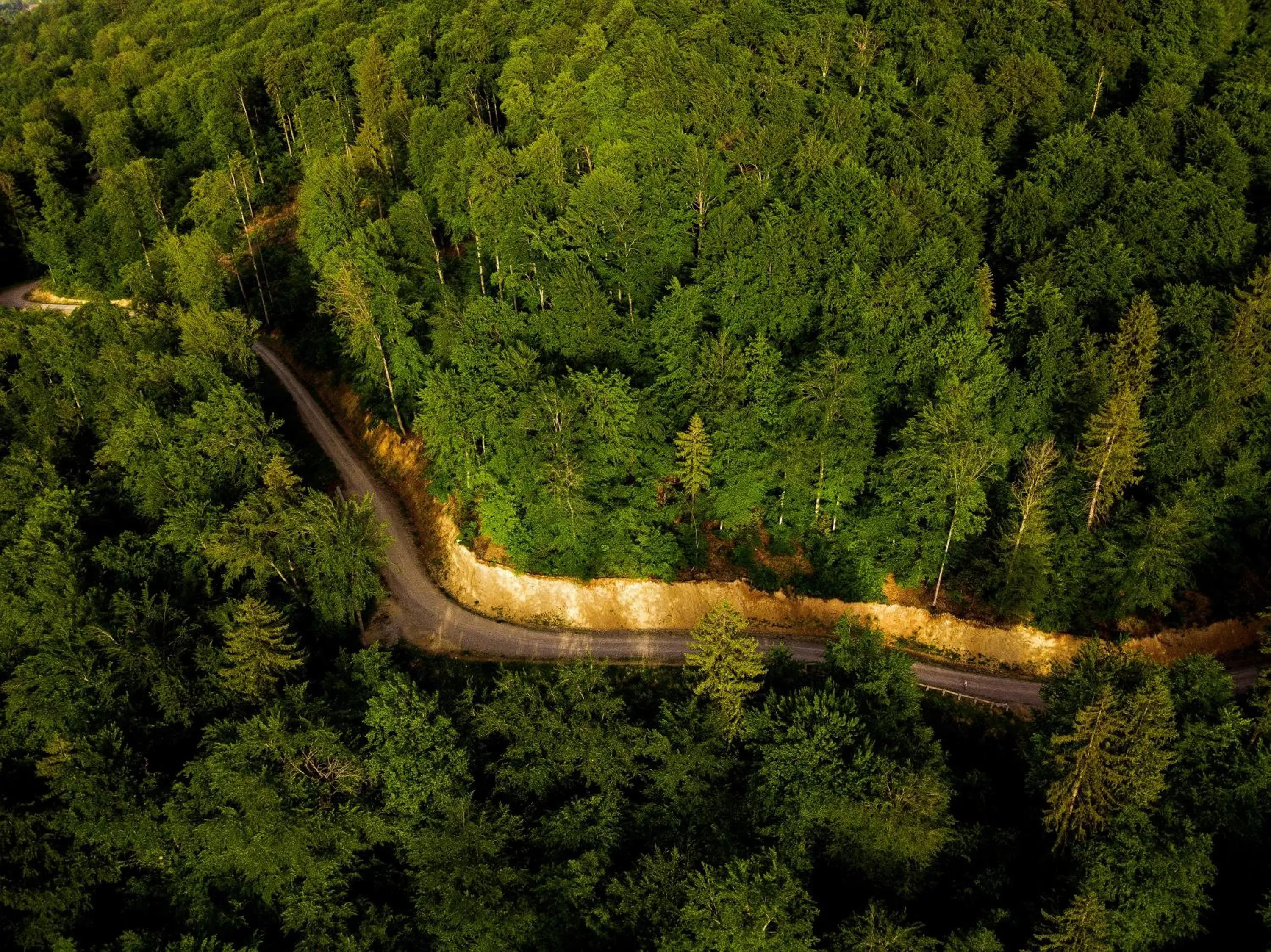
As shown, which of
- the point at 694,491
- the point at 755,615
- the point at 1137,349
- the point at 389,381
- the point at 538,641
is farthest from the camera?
the point at 389,381

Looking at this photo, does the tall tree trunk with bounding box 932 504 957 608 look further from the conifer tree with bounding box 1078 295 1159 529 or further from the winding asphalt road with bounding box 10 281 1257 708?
the conifer tree with bounding box 1078 295 1159 529

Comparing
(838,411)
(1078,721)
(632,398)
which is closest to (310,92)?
(632,398)

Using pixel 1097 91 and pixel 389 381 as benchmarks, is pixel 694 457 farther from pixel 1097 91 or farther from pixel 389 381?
pixel 1097 91

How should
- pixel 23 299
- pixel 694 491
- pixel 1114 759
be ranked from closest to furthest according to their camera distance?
pixel 1114 759
pixel 694 491
pixel 23 299

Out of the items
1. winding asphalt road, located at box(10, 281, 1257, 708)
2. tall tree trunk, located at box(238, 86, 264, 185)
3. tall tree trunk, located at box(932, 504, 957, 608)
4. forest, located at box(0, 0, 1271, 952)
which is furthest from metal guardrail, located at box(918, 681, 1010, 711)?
tall tree trunk, located at box(238, 86, 264, 185)

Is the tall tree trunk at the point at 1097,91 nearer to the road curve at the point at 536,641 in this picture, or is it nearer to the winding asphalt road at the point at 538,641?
the winding asphalt road at the point at 538,641

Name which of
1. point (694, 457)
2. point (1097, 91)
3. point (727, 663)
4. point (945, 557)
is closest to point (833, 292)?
point (694, 457)

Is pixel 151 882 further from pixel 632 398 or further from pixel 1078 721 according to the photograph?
pixel 1078 721

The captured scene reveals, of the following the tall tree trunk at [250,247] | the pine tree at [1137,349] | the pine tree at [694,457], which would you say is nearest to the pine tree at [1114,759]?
the pine tree at [1137,349]
